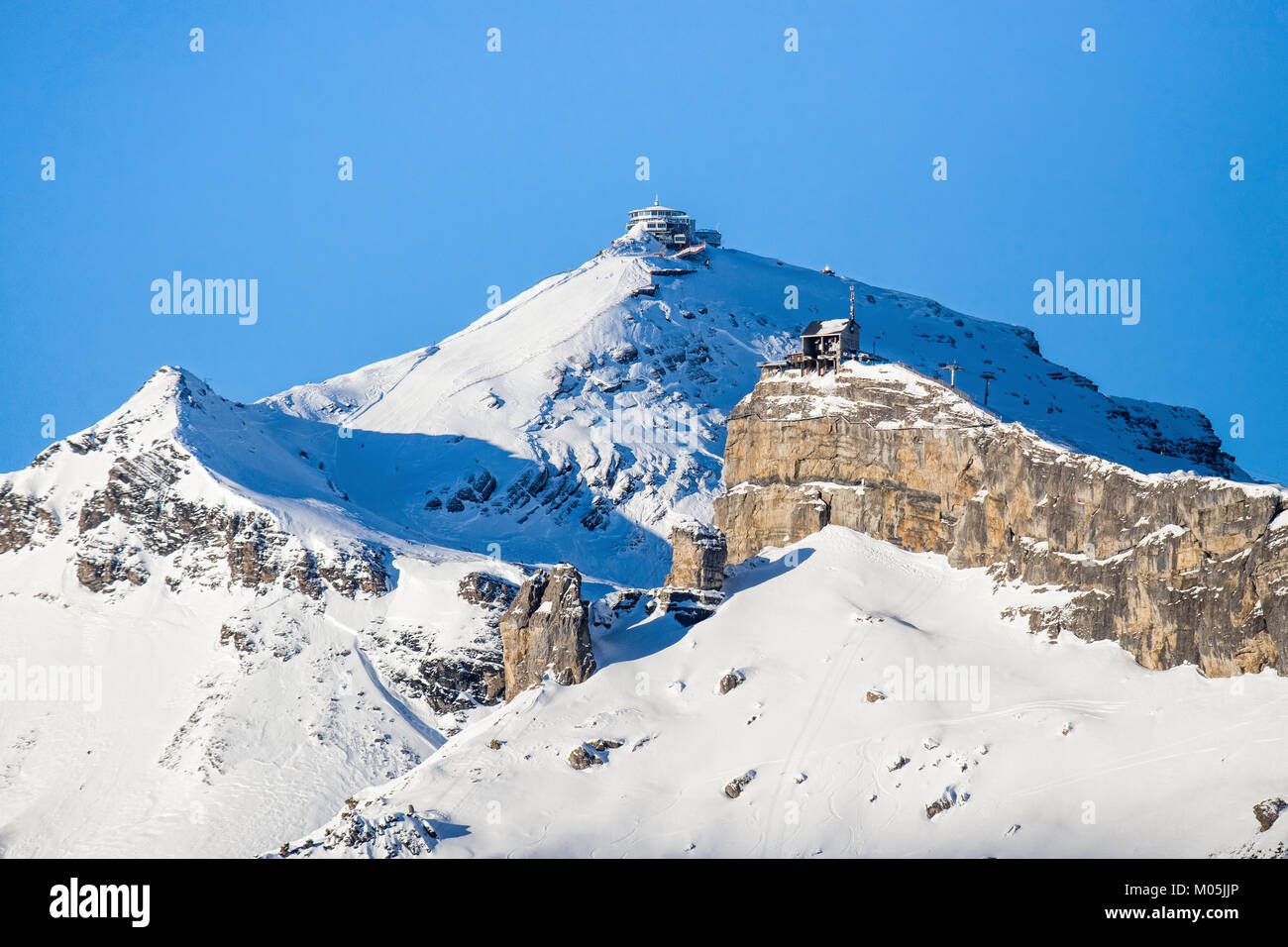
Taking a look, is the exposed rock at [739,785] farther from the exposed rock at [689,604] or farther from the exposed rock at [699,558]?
the exposed rock at [699,558]

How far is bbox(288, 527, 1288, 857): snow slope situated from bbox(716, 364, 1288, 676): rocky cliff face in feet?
6.80

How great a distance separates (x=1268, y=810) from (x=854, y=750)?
23.7 meters

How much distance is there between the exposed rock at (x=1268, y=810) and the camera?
9231 cm

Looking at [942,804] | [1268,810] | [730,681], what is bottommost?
[1268,810]

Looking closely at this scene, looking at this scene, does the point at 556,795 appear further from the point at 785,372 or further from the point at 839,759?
the point at 785,372

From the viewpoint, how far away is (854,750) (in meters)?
109

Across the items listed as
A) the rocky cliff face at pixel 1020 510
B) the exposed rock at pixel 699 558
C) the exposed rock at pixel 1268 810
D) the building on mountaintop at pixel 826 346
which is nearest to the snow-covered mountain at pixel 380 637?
the rocky cliff face at pixel 1020 510

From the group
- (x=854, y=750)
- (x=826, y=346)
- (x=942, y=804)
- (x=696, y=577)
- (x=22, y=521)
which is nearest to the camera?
(x=942, y=804)

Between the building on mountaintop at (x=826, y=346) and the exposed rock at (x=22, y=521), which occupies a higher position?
the building on mountaintop at (x=826, y=346)

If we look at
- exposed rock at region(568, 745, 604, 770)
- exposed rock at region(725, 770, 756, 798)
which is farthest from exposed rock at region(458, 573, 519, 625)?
exposed rock at region(725, 770, 756, 798)

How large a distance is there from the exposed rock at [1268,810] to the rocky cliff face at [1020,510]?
37.0 feet

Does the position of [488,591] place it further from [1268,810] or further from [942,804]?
[1268,810]

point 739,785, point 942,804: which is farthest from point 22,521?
point 942,804
